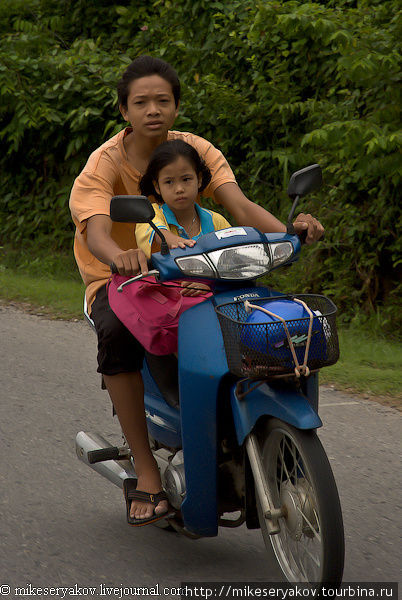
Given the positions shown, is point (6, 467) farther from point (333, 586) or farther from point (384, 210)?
point (384, 210)

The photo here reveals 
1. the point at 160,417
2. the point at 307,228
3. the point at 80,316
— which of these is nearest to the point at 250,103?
the point at 80,316

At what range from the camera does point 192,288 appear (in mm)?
3074

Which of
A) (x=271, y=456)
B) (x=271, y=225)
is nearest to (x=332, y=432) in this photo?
(x=271, y=225)

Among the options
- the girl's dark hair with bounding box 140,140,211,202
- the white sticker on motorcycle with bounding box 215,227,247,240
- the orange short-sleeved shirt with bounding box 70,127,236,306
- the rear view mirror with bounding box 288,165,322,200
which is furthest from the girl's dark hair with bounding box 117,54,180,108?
the white sticker on motorcycle with bounding box 215,227,247,240

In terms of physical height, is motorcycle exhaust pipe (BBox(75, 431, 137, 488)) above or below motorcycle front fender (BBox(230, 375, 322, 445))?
below

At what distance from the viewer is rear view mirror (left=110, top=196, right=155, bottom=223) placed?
2828 millimetres

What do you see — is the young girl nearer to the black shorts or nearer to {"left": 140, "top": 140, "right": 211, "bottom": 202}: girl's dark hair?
{"left": 140, "top": 140, "right": 211, "bottom": 202}: girl's dark hair

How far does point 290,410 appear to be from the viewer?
107 inches

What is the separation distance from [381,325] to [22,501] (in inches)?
155

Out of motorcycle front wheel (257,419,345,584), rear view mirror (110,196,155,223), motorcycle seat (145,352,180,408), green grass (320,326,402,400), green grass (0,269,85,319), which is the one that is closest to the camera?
motorcycle front wheel (257,419,345,584)

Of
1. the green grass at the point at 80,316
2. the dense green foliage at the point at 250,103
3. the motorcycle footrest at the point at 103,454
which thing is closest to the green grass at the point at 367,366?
the green grass at the point at 80,316

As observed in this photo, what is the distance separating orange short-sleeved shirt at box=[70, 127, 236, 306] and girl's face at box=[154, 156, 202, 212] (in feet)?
0.89

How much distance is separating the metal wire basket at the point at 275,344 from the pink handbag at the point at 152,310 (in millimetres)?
343

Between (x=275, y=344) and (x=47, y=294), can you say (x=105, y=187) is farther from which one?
(x=47, y=294)
